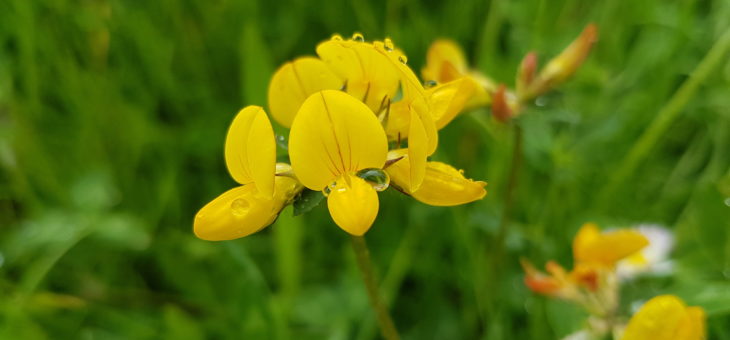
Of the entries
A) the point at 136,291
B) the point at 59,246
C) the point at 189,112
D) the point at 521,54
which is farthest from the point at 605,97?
the point at 59,246

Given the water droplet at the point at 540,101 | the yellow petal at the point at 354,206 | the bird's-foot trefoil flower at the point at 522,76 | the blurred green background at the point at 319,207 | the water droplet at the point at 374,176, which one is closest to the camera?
the yellow petal at the point at 354,206

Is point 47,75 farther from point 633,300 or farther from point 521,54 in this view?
point 633,300

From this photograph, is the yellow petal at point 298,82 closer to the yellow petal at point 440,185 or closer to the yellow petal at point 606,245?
the yellow petal at point 440,185

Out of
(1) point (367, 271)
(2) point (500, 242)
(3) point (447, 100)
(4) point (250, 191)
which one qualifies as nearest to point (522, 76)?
(2) point (500, 242)

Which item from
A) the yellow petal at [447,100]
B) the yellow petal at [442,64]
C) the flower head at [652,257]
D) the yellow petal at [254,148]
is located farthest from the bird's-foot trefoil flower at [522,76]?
the flower head at [652,257]

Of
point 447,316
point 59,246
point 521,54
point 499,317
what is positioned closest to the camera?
point 499,317
